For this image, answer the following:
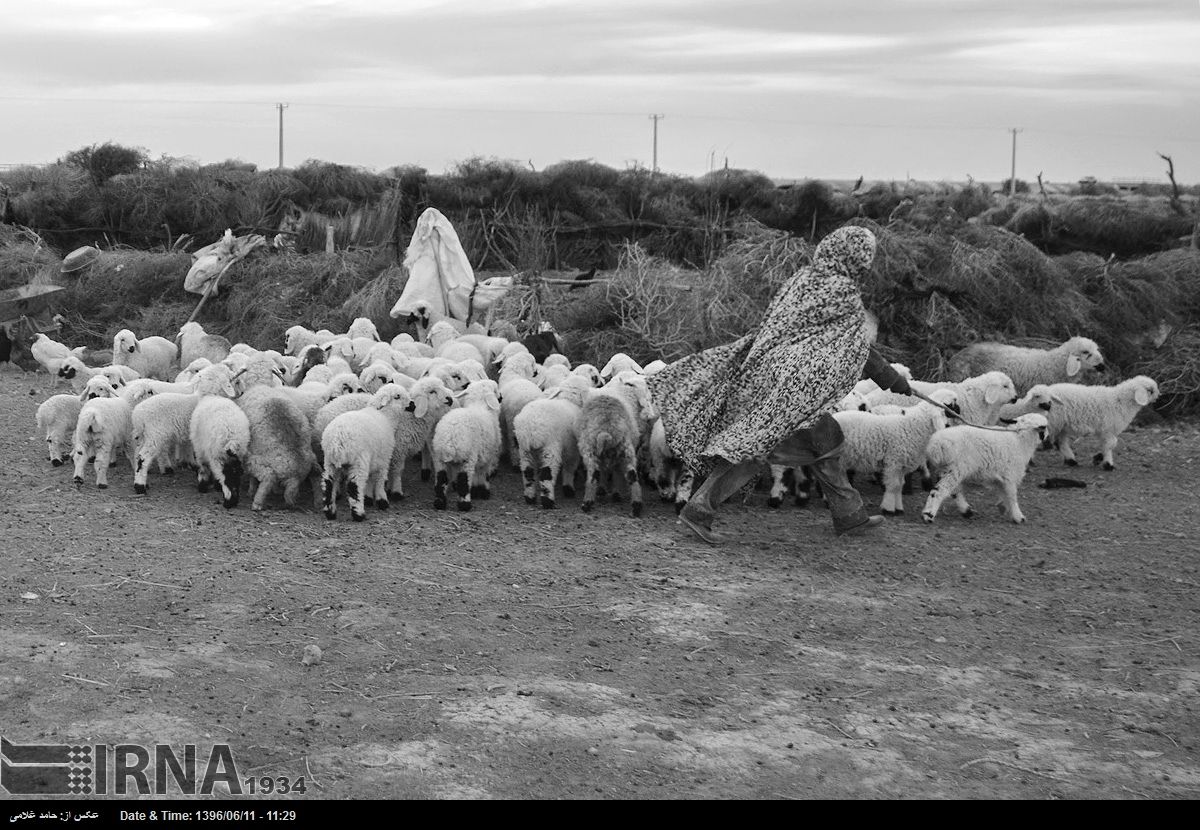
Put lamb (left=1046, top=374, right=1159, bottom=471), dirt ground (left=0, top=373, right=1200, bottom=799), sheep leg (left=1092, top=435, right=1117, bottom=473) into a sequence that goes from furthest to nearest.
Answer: sheep leg (left=1092, top=435, right=1117, bottom=473) → lamb (left=1046, top=374, right=1159, bottom=471) → dirt ground (left=0, top=373, right=1200, bottom=799)

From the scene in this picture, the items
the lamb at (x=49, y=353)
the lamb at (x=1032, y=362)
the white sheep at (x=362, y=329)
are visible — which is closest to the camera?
the lamb at (x=1032, y=362)

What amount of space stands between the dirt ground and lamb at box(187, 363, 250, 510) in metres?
0.20

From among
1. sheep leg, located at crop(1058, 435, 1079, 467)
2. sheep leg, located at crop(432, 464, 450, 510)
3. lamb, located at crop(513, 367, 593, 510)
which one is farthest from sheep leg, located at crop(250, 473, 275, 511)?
sheep leg, located at crop(1058, 435, 1079, 467)

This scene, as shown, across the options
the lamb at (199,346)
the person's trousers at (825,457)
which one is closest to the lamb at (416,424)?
the person's trousers at (825,457)

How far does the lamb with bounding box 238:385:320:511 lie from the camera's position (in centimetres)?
862

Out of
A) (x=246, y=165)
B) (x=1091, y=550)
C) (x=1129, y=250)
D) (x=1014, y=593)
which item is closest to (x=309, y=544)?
(x=1014, y=593)

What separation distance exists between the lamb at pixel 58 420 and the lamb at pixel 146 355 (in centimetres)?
343

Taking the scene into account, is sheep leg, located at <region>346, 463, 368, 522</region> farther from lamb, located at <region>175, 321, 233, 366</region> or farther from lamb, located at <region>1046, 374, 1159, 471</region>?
lamb, located at <region>1046, 374, 1159, 471</region>

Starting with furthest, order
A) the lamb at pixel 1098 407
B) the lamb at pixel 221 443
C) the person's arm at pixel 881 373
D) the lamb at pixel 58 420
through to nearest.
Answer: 1. the lamb at pixel 1098 407
2. the lamb at pixel 58 420
3. the lamb at pixel 221 443
4. the person's arm at pixel 881 373

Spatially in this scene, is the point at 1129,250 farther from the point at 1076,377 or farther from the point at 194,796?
the point at 194,796

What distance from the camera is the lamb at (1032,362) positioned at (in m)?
12.7

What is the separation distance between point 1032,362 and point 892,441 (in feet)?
14.8

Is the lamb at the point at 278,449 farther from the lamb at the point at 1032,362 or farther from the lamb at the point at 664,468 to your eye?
the lamb at the point at 1032,362

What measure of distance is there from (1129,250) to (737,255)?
24.9ft
